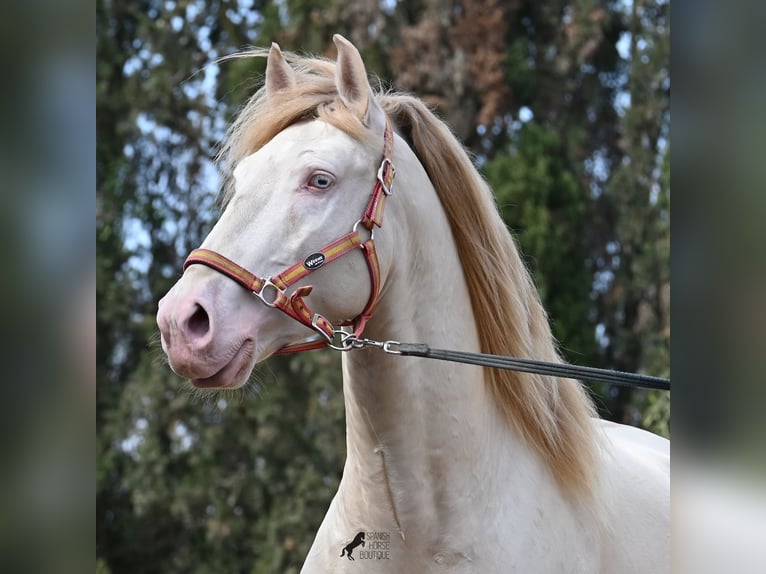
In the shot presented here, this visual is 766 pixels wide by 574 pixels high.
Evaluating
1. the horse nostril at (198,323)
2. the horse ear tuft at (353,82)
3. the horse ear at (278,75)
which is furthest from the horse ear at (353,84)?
the horse nostril at (198,323)

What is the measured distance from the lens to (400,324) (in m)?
2.18

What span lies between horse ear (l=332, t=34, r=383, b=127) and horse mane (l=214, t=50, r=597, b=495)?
1.7 inches

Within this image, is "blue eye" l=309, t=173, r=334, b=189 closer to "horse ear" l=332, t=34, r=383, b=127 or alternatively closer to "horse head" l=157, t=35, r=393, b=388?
"horse head" l=157, t=35, r=393, b=388

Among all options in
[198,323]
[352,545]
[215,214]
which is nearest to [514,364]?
[352,545]

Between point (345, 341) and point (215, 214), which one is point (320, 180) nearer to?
point (345, 341)

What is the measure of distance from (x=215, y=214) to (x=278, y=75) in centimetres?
506

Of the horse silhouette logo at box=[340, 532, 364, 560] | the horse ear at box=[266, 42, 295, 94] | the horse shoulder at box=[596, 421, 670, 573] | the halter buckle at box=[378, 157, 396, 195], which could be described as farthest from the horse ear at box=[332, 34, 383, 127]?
the horse shoulder at box=[596, 421, 670, 573]

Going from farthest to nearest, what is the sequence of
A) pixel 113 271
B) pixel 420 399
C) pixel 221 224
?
1. pixel 113 271
2. pixel 420 399
3. pixel 221 224

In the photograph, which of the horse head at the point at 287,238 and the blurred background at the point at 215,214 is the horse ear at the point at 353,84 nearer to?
the horse head at the point at 287,238

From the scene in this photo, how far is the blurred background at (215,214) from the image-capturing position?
7.19 m
